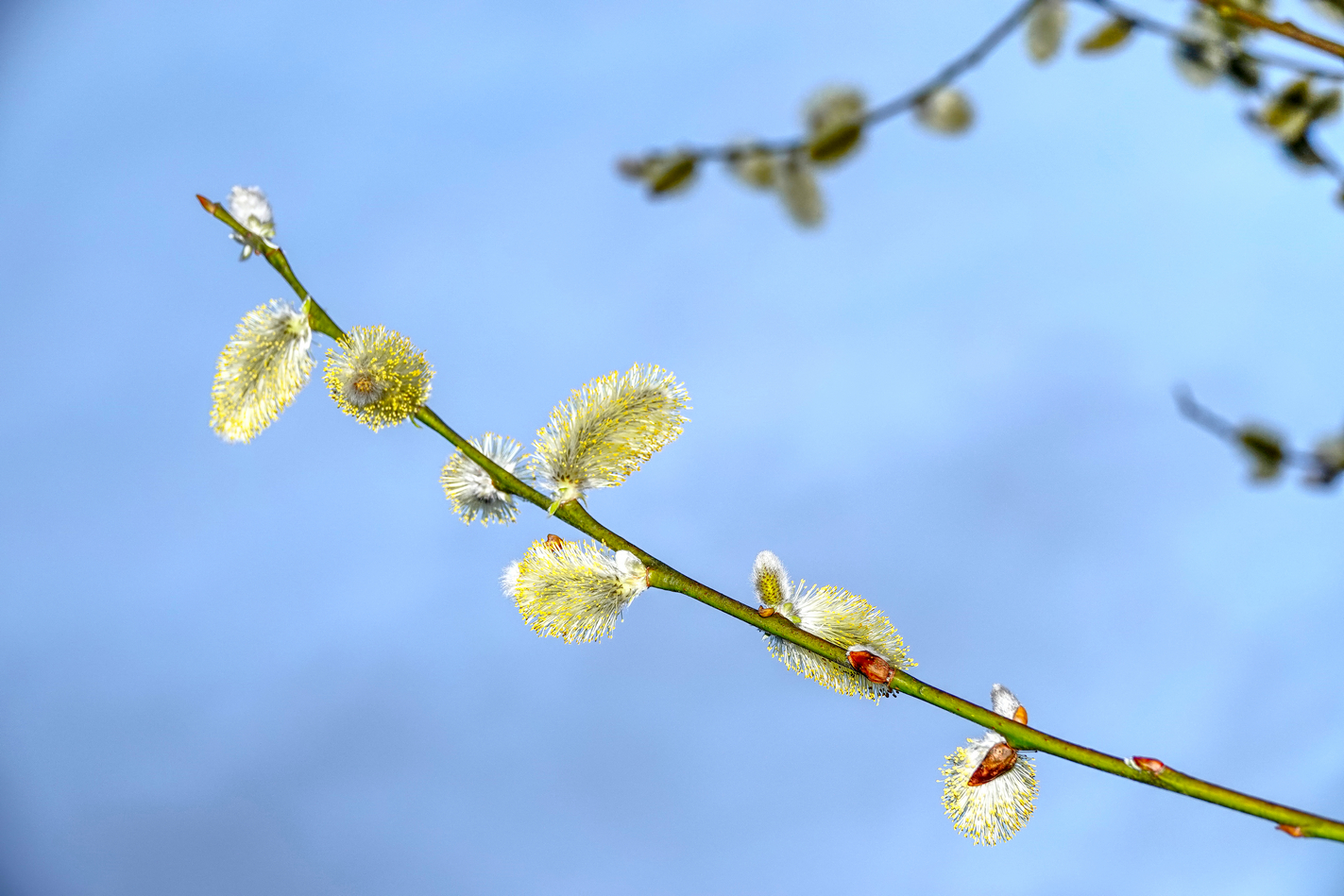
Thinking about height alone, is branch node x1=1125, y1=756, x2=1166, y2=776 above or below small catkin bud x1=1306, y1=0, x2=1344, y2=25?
below

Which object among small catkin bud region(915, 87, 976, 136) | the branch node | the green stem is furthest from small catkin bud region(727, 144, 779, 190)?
the branch node

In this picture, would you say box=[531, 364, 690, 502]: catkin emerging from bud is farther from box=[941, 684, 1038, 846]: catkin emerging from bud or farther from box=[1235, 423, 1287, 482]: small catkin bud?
box=[1235, 423, 1287, 482]: small catkin bud

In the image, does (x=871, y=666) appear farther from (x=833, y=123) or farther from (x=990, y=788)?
(x=833, y=123)

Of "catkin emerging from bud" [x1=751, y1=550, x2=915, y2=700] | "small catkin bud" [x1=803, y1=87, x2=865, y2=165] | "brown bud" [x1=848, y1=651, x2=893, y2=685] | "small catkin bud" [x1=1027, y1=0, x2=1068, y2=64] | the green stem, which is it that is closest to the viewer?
"small catkin bud" [x1=803, y1=87, x2=865, y2=165]

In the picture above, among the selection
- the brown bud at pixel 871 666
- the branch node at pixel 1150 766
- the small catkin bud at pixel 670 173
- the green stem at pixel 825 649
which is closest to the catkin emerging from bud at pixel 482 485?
the green stem at pixel 825 649

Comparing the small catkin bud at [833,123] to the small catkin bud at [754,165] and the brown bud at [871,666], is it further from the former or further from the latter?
the brown bud at [871,666]

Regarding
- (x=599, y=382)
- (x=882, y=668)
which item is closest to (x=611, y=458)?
(x=599, y=382)
